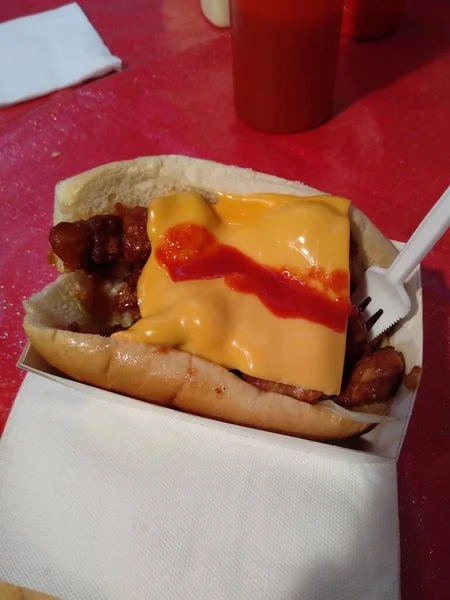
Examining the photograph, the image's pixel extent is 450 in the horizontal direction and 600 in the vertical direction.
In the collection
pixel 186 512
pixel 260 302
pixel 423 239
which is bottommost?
pixel 186 512

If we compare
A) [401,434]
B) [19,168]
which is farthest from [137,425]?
[19,168]

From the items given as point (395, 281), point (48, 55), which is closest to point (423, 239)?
point (395, 281)

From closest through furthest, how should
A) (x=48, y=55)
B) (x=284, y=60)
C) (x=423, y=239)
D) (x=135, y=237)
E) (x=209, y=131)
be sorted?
(x=423, y=239)
(x=135, y=237)
(x=284, y=60)
(x=209, y=131)
(x=48, y=55)

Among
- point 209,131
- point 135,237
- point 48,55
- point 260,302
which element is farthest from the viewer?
point 48,55

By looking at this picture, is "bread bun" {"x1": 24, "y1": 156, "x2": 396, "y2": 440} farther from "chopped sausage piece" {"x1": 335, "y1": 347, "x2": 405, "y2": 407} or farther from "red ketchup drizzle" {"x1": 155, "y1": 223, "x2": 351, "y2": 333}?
"red ketchup drizzle" {"x1": 155, "y1": 223, "x2": 351, "y2": 333}

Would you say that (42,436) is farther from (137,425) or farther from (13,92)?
(13,92)

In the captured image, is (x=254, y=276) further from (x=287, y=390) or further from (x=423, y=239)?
(x=423, y=239)
